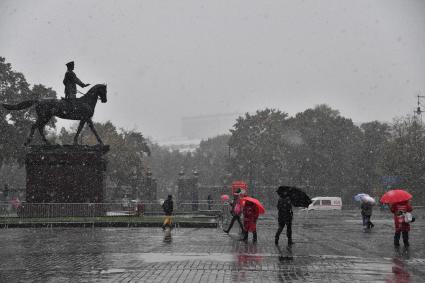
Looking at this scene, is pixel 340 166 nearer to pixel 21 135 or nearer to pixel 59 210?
pixel 21 135

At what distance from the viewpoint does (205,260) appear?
45.9 ft

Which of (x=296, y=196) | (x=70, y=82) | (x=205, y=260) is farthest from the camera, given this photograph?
(x=70, y=82)

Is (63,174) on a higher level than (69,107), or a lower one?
lower

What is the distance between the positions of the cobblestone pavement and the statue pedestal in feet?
32.8

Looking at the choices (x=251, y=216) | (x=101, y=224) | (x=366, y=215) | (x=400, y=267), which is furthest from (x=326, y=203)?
(x=400, y=267)

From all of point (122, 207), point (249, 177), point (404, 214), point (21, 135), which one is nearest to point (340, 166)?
point (249, 177)

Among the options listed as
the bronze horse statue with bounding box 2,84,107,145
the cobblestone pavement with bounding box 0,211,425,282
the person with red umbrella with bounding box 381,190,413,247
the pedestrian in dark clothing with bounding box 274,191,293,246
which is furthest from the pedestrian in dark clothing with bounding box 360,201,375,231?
the bronze horse statue with bounding box 2,84,107,145

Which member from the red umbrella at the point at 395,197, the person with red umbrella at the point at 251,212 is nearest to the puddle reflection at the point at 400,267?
the red umbrella at the point at 395,197

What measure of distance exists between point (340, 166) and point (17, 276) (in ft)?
223

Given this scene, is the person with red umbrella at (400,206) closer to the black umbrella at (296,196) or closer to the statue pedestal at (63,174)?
the black umbrella at (296,196)

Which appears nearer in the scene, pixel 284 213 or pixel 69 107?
pixel 284 213

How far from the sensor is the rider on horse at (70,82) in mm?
30406

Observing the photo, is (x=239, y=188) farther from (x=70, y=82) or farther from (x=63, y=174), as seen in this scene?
(x=70, y=82)

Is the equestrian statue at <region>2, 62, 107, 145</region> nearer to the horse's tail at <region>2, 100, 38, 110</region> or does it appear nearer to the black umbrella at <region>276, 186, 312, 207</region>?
the horse's tail at <region>2, 100, 38, 110</region>
